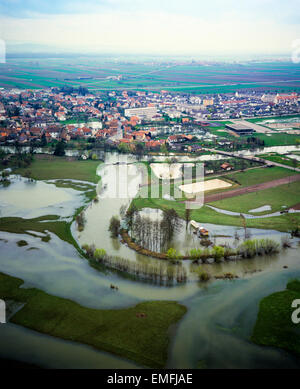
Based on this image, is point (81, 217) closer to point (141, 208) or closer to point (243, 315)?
point (141, 208)

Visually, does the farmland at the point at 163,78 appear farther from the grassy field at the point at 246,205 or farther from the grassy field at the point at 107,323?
the grassy field at the point at 107,323

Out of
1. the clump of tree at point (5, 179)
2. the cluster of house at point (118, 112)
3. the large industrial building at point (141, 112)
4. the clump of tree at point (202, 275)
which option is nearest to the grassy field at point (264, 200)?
the clump of tree at point (202, 275)

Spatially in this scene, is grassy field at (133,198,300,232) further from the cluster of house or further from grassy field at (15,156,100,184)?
the cluster of house

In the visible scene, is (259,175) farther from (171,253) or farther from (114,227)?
(171,253)

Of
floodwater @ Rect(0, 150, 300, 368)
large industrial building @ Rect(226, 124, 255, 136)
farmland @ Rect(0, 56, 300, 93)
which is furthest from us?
farmland @ Rect(0, 56, 300, 93)

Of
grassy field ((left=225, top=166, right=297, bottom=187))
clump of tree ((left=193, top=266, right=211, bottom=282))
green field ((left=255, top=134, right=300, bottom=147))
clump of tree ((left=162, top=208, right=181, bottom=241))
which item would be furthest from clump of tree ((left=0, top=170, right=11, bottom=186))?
green field ((left=255, top=134, right=300, bottom=147))

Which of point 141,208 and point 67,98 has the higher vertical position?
point 67,98

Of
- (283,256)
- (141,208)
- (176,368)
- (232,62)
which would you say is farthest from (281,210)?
(232,62)

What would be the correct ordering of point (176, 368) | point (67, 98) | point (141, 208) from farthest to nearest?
point (67, 98), point (141, 208), point (176, 368)
